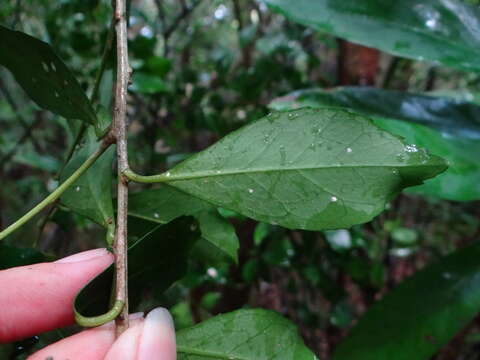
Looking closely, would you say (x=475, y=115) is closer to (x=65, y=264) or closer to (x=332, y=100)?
(x=332, y=100)

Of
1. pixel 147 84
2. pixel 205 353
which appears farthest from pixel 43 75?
pixel 147 84

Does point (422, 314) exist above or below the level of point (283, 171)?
below

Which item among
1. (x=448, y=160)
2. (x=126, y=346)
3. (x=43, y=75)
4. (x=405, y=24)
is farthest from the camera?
(x=405, y=24)

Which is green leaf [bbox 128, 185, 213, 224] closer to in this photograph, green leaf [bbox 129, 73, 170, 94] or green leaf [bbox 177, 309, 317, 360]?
green leaf [bbox 177, 309, 317, 360]

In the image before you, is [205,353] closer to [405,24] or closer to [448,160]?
[448,160]

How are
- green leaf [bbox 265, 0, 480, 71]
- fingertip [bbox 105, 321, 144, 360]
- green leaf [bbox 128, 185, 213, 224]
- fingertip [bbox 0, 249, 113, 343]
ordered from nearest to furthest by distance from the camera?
fingertip [bbox 105, 321, 144, 360] → fingertip [bbox 0, 249, 113, 343] → green leaf [bbox 128, 185, 213, 224] → green leaf [bbox 265, 0, 480, 71]

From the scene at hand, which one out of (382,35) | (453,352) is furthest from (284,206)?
(453,352)

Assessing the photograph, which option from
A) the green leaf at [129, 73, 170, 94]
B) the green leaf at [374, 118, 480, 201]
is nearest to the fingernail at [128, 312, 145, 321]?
the green leaf at [374, 118, 480, 201]
